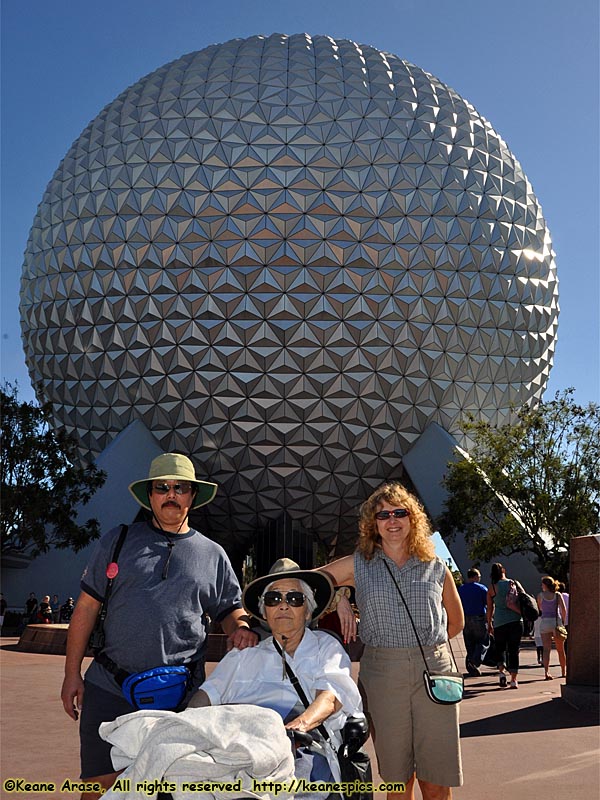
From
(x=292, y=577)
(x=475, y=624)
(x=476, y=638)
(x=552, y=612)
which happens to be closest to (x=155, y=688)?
(x=292, y=577)

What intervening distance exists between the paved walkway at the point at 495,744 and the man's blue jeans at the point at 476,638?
161 centimetres

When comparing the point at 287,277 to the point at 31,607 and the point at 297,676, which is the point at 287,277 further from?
the point at 297,676

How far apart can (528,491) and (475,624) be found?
13127 mm

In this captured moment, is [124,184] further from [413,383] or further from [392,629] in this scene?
[392,629]

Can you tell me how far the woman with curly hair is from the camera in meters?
4.22

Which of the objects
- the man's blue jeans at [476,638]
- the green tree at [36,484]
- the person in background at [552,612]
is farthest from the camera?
the green tree at [36,484]

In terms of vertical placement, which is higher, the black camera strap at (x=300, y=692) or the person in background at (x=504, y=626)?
the black camera strap at (x=300, y=692)

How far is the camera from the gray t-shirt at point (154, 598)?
13.3 ft

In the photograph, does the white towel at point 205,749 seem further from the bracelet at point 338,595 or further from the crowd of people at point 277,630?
the bracelet at point 338,595

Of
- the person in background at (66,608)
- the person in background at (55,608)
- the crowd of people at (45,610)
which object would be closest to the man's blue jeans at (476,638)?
the crowd of people at (45,610)

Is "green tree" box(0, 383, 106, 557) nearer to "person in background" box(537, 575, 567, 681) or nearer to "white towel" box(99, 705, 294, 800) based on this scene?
"person in background" box(537, 575, 567, 681)

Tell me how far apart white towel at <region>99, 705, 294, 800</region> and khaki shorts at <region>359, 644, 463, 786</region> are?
1325 mm

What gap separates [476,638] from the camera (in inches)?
499

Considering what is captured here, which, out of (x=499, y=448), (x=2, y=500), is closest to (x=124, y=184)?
(x=2, y=500)
